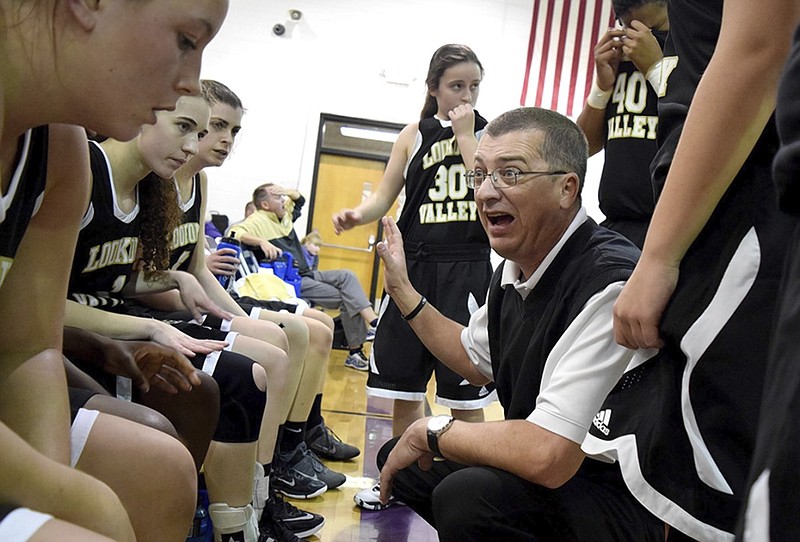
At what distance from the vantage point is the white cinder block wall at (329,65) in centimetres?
914

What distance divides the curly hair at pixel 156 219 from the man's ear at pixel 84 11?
1495 millimetres

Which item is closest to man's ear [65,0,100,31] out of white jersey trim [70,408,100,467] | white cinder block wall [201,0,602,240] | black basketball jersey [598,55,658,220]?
white jersey trim [70,408,100,467]

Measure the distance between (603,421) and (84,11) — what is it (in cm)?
95

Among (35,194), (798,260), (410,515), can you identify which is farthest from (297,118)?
(798,260)

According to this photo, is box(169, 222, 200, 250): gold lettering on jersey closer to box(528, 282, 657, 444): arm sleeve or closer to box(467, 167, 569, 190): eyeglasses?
box(467, 167, 569, 190): eyeglasses

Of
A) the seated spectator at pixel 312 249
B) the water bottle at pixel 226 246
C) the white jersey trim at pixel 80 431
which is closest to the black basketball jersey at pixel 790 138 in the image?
the white jersey trim at pixel 80 431

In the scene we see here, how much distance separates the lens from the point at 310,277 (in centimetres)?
707

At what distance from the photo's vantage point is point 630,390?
1213 mm

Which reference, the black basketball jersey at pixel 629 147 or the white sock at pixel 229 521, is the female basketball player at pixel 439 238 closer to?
the black basketball jersey at pixel 629 147

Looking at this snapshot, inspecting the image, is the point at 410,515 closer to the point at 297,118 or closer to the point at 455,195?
the point at 455,195

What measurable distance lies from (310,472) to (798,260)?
8.64 feet

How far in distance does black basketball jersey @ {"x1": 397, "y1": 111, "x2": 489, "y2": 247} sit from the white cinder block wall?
605 centimetres

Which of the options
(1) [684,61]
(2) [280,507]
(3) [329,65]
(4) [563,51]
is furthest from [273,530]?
(3) [329,65]

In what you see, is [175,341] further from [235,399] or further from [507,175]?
[507,175]
